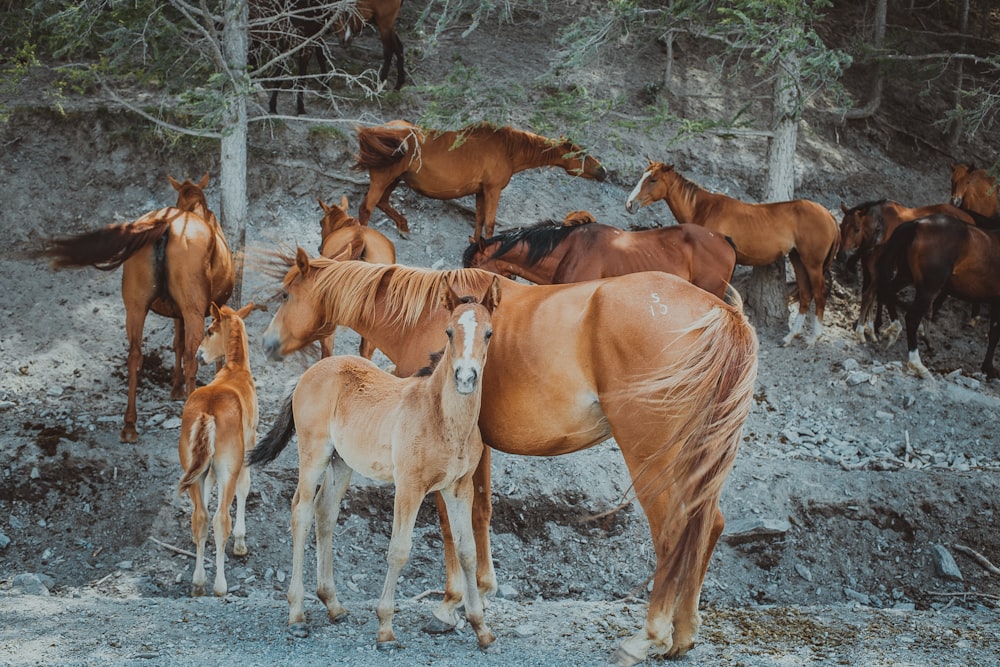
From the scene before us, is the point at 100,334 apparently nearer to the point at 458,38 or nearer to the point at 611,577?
the point at 611,577

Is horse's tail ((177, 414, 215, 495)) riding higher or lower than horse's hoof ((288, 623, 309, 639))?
higher

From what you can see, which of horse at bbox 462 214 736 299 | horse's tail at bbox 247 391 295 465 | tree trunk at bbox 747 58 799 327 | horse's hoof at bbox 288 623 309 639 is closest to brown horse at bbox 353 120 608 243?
horse at bbox 462 214 736 299

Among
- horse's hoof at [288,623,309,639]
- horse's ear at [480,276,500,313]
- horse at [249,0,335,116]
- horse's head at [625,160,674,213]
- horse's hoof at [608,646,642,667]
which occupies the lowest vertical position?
horse's hoof at [288,623,309,639]

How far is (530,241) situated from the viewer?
9.49m

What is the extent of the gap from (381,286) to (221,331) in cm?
231

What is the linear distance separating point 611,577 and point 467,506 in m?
2.79

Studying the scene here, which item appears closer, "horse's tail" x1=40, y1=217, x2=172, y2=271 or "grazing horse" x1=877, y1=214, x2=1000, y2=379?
"horse's tail" x1=40, y1=217, x2=172, y2=271

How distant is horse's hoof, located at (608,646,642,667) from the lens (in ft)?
17.7

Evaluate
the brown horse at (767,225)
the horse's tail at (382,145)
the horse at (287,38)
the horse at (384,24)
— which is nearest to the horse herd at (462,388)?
the horse's tail at (382,145)

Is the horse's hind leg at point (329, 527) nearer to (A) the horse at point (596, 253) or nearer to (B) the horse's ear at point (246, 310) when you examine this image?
(B) the horse's ear at point (246, 310)

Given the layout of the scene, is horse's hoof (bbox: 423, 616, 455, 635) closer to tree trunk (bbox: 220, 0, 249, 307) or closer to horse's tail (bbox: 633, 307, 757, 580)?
horse's tail (bbox: 633, 307, 757, 580)

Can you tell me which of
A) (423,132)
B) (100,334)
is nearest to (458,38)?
(423,132)

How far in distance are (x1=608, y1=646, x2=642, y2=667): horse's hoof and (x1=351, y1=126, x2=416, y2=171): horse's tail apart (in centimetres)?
735

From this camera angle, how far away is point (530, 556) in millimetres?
8156
